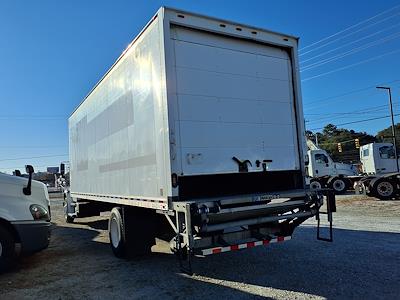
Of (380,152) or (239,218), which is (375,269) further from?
(380,152)

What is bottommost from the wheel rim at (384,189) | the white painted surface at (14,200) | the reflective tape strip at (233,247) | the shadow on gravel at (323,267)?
the shadow on gravel at (323,267)

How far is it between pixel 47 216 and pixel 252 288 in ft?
13.8

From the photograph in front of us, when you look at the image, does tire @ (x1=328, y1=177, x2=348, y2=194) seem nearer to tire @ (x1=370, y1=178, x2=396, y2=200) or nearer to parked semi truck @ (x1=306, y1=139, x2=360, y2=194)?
parked semi truck @ (x1=306, y1=139, x2=360, y2=194)

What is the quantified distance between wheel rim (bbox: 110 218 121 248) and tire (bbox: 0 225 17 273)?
183 centimetres

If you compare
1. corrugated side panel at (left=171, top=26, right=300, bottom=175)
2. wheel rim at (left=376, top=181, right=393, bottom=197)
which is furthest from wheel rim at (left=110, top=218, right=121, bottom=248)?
wheel rim at (left=376, top=181, right=393, bottom=197)

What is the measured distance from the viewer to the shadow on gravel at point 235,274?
17.2ft

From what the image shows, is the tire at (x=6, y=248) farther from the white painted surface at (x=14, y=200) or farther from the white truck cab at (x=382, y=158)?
the white truck cab at (x=382, y=158)

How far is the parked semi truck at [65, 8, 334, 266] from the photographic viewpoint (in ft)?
18.5

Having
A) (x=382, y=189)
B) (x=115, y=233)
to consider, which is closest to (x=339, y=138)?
(x=382, y=189)

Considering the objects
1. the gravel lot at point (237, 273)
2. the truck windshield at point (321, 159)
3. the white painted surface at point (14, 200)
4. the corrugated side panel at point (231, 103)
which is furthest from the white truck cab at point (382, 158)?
the white painted surface at point (14, 200)

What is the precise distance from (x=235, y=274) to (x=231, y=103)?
9.02 feet

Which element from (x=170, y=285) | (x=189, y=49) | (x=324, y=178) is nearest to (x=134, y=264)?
(x=170, y=285)

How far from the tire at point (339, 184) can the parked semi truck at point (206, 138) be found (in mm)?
19568

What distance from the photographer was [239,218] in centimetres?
600
